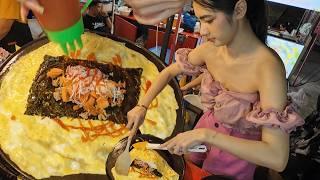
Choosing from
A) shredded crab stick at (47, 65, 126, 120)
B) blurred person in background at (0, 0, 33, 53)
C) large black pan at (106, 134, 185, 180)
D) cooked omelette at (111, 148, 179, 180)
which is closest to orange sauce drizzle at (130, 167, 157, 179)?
cooked omelette at (111, 148, 179, 180)

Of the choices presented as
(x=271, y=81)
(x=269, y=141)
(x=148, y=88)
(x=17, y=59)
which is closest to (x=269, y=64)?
(x=271, y=81)

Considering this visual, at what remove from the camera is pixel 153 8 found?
1.15 m

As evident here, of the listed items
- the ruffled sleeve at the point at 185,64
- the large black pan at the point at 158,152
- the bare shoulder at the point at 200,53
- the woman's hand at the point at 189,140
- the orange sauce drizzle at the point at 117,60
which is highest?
the bare shoulder at the point at 200,53

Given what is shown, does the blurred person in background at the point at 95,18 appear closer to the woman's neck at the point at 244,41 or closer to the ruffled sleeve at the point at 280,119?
the woman's neck at the point at 244,41

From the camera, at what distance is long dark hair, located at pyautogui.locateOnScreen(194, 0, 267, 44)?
4.50ft

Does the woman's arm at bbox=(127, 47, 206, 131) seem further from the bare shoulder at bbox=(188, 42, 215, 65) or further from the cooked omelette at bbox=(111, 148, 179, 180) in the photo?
the cooked omelette at bbox=(111, 148, 179, 180)

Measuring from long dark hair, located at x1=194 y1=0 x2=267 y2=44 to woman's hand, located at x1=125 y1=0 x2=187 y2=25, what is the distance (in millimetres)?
233

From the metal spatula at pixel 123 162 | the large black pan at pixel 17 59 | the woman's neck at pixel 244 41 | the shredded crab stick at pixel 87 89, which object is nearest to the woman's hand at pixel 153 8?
the woman's neck at pixel 244 41

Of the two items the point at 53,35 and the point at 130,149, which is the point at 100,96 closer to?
the point at 130,149

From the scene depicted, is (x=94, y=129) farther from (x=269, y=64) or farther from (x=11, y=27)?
(x=11, y=27)

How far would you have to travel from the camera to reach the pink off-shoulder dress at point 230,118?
4.75 ft

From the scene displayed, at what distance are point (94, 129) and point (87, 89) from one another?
301 mm

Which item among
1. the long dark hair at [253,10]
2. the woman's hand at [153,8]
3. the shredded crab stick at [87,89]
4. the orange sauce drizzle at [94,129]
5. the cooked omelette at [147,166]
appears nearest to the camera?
the woman's hand at [153,8]

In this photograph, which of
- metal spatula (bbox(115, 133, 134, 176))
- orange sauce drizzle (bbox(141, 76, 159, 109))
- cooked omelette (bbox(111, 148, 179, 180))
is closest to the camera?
metal spatula (bbox(115, 133, 134, 176))
